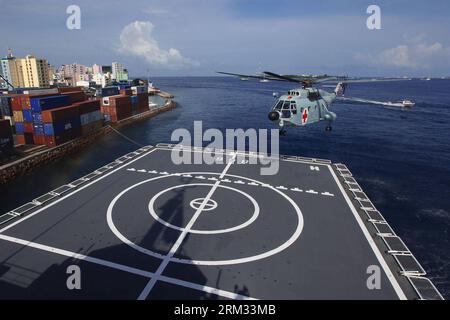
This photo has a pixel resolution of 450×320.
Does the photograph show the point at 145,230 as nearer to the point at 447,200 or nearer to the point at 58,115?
the point at 447,200

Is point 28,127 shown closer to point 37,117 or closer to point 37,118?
point 37,118

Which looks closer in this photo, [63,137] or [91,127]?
[63,137]

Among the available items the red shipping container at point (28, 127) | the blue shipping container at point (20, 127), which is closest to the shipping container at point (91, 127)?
the red shipping container at point (28, 127)

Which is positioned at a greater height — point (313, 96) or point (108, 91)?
point (108, 91)

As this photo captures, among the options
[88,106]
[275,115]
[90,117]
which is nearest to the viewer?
Result: [275,115]

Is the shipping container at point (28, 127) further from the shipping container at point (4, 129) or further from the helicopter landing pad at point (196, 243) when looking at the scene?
the helicopter landing pad at point (196, 243)

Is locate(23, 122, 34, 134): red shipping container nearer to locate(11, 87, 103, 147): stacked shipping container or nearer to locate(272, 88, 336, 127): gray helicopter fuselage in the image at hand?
locate(11, 87, 103, 147): stacked shipping container

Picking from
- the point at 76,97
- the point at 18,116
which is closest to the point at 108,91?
the point at 76,97
